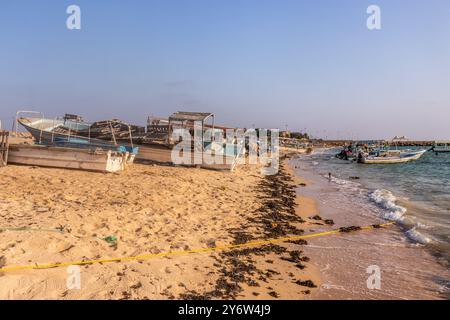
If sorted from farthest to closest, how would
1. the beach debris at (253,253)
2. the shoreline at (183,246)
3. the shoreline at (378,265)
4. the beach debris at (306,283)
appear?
the beach debris at (306,283), the shoreline at (378,265), the beach debris at (253,253), the shoreline at (183,246)

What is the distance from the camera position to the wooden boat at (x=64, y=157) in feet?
51.4

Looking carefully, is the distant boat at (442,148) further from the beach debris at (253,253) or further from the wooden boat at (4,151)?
the wooden boat at (4,151)

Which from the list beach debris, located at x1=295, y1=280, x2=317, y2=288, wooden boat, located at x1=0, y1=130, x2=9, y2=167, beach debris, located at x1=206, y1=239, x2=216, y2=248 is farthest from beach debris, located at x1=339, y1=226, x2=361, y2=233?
wooden boat, located at x1=0, y1=130, x2=9, y2=167

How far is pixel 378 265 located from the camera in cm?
791

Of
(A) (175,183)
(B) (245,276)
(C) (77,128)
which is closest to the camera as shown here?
(B) (245,276)

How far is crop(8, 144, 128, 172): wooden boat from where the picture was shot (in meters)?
15.7

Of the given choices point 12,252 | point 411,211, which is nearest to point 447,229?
point 411,211

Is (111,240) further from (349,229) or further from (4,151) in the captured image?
(4,151)

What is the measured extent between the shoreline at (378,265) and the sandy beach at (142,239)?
1.47 ft

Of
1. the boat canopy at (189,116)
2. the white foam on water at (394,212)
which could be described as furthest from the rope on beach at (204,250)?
the boat canopy at (189,116)

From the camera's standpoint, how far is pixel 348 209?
564 inches
